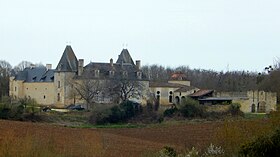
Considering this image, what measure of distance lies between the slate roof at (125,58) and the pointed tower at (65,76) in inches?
250

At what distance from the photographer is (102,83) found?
253 ft

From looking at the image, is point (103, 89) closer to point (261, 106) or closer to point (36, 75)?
point (36, 75)

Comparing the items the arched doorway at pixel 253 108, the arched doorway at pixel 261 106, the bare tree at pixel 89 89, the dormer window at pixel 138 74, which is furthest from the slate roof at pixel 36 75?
the arched doorway at pixel 261 106

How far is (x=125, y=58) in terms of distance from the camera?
276ft

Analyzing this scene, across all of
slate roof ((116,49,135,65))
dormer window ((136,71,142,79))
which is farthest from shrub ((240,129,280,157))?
slate roof ((116,49,135,65))

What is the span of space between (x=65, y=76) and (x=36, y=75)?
864 centimetres

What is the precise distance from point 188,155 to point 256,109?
A: 178 feet

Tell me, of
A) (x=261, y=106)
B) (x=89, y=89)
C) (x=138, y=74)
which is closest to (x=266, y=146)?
(x=261, y=106)

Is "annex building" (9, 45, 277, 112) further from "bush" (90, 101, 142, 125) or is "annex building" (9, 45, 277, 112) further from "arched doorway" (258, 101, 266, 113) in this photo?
"bush" (90, 101, 142, 125)

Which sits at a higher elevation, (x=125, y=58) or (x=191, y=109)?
(x=125, y=58)

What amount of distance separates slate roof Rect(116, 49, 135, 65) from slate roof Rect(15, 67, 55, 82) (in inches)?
395

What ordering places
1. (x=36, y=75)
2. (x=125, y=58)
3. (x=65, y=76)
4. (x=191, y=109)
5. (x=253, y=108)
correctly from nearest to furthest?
(x=191, y=109) < (x=253, y=108) < (x=65, y=76) < (x=125, y=58) < (x=36, y=75)

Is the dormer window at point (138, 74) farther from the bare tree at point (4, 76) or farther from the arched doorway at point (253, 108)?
the bare tree at point (4, 76)

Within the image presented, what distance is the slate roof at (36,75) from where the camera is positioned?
85000mm
